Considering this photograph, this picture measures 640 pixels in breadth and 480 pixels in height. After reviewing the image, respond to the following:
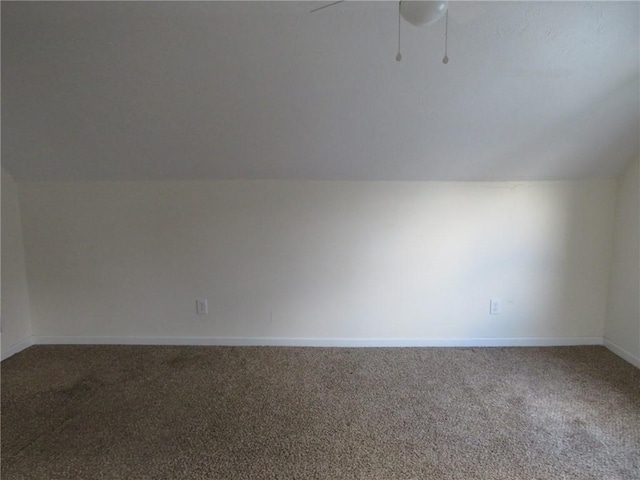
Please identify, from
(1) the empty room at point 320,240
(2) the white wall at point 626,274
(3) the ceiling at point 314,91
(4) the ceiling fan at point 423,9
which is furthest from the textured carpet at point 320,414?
(4) the ceiling fan at point 423,9

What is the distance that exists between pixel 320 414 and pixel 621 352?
2433mm

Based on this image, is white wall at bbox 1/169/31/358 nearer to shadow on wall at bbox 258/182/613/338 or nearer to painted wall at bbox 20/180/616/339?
painted wall at bbox 20/180/616/339

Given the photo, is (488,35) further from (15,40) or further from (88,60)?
(15,40)

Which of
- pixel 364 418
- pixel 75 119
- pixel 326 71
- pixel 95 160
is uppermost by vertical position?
pixel 326 71

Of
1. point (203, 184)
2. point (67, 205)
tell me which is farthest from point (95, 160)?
point (203, 184)

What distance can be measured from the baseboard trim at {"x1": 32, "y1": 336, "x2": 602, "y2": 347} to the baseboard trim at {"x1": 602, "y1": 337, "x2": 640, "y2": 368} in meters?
0.05

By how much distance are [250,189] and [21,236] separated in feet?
6.42

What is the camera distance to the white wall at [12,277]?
95.0 inches

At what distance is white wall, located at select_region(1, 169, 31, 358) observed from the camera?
2.41 meters

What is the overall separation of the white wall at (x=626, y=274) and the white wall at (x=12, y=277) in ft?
15.9

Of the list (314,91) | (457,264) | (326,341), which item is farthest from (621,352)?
(314,91)

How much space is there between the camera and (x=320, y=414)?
1784mm

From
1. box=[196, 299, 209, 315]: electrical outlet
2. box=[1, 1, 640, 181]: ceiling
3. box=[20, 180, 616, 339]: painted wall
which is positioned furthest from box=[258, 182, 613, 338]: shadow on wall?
box=[196, 299, 209, 315]: electrical outlet

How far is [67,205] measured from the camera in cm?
253
